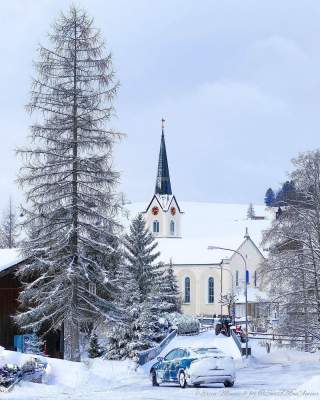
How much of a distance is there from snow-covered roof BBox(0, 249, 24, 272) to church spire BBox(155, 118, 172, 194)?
218 feet

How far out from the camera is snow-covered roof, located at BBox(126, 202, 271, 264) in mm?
84375

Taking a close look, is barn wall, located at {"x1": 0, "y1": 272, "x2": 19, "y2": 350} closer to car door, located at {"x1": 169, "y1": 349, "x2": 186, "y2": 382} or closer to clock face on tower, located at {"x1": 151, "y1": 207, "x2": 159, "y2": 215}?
car door, located at {"x1": 169, "y1": 349, "x2": 186, "y2": 382}

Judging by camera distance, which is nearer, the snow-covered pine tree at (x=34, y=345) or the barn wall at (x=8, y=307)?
the snow-covered pine tree at (x=34, y=345)

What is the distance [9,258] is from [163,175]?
68.9 meters

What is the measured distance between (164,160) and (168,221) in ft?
Result: 29.3

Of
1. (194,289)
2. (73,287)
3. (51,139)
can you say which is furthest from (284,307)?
(194,289)

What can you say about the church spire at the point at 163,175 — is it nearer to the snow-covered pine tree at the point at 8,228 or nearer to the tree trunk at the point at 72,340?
the snow-covered pine tree at the point at 8,228

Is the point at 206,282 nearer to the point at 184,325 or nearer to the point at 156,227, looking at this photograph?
the point at 156,227

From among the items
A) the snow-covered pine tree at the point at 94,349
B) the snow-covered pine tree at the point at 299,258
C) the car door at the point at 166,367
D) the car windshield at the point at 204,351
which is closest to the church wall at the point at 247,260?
the snow-covered pine tree at the point at 299,258

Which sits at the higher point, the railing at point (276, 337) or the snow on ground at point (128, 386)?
the snow on ground at point (128, 386)

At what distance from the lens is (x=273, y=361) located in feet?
126

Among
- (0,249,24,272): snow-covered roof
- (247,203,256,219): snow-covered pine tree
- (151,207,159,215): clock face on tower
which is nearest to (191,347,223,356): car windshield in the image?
(0,249,24,272): snow-covered roof

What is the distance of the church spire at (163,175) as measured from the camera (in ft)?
329

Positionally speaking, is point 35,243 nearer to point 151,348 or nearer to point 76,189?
point 76,189
